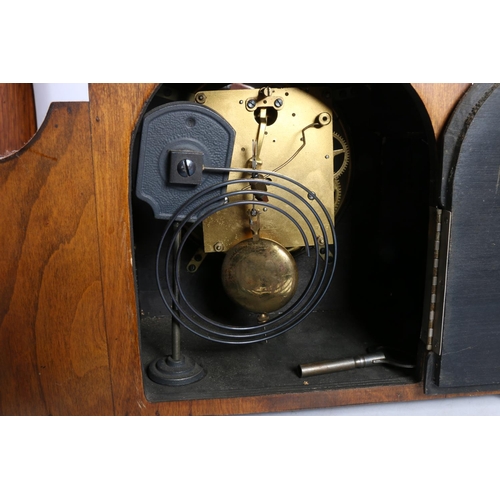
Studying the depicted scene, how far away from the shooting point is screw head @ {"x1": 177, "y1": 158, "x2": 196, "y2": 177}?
1308mm

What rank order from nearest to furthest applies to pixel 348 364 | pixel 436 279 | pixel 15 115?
pixel 436 279 → pixel 348 364 → pixel 15 115

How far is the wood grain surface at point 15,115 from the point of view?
1939mm

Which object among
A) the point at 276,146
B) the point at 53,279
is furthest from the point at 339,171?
the point at 53,279

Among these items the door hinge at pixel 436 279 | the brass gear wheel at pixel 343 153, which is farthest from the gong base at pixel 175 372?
the brass gear wheel at pixel 343 153

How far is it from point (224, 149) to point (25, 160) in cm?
41

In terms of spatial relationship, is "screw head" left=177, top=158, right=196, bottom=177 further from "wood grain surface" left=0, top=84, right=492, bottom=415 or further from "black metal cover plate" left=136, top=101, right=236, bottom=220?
"wood grain surface" left=0, top=84, right=492, bottom=415

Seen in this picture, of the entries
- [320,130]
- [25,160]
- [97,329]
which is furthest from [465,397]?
[25,160]

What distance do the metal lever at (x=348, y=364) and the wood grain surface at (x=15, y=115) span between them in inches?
44.0

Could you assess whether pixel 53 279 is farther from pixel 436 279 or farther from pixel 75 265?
pixel 436 279

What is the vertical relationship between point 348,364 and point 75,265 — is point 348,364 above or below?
below

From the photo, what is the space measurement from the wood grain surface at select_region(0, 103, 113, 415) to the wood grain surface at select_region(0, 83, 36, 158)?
2.42 feet

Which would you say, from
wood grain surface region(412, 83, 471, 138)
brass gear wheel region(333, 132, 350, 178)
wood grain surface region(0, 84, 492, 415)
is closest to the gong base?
wood grain surface region(0, 84, 492, 415)

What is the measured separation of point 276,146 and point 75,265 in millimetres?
639

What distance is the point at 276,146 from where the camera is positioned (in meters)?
1.62
